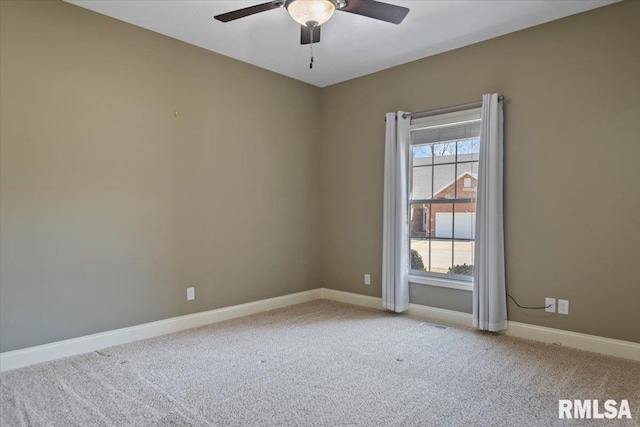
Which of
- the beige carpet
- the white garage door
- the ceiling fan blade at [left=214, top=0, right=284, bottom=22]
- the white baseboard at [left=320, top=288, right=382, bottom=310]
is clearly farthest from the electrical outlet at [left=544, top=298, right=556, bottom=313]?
the ceiling fan blade at [left=214, top=0, right=284, bottom=22]

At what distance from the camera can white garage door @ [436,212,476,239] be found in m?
3.97

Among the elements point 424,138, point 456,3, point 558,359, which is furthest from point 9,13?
point 558,359

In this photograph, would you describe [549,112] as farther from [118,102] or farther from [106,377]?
[106,377]

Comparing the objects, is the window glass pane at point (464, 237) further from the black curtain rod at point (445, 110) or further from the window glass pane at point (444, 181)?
the black curtain rod at point (445, 110)

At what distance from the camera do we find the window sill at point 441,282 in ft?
12.9

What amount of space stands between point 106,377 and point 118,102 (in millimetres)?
2160

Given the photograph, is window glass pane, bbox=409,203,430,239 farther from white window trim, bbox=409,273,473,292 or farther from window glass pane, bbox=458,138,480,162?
window glass pane, bbox=458,138,480,162

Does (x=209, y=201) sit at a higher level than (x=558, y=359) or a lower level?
higher

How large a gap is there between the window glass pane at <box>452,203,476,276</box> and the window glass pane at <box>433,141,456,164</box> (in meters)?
0.48

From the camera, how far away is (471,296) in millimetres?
3895

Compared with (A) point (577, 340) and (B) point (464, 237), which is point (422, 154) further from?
(A) point (577, 340)

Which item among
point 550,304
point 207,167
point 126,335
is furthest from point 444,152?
point 126,335

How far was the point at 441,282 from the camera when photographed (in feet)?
13.5

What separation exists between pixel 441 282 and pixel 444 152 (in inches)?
52.6
